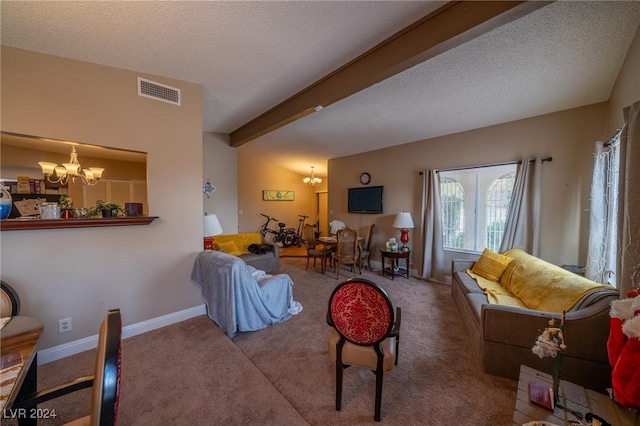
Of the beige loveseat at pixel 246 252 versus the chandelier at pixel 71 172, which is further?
the beige loveseat at pixel 246 252

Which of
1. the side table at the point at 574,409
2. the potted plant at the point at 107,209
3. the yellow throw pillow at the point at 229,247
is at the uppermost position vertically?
the potted plant at the point at 107,209

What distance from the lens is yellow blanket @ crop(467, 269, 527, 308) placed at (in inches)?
96.3

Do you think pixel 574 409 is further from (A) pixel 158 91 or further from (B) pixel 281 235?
(B) pixel 281 235

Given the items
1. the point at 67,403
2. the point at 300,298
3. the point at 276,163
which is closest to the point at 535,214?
the point at 300,298

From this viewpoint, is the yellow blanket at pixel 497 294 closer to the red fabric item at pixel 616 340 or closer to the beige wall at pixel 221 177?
the red fabric item at pixel 616 340

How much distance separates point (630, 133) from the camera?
1.46 m

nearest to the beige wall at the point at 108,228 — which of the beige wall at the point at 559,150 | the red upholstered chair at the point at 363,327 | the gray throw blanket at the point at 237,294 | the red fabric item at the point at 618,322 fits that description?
the gray throw blanket at the point at 237,294

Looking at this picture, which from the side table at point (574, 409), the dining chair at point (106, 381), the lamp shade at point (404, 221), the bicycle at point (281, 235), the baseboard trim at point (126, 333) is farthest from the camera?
the bicycle at point (281, 235)

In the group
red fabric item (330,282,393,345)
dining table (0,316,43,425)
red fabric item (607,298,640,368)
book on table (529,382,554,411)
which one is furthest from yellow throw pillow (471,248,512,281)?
dining table (0,316,43,425)

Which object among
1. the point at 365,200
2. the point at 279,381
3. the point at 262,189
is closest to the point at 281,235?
the point at 262,189

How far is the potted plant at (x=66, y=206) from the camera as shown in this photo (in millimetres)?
2193

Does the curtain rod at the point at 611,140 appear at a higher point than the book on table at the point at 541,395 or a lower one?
higher

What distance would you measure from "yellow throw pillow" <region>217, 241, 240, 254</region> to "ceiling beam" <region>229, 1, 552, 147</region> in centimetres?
311

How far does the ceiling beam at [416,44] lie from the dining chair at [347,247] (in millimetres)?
2294
